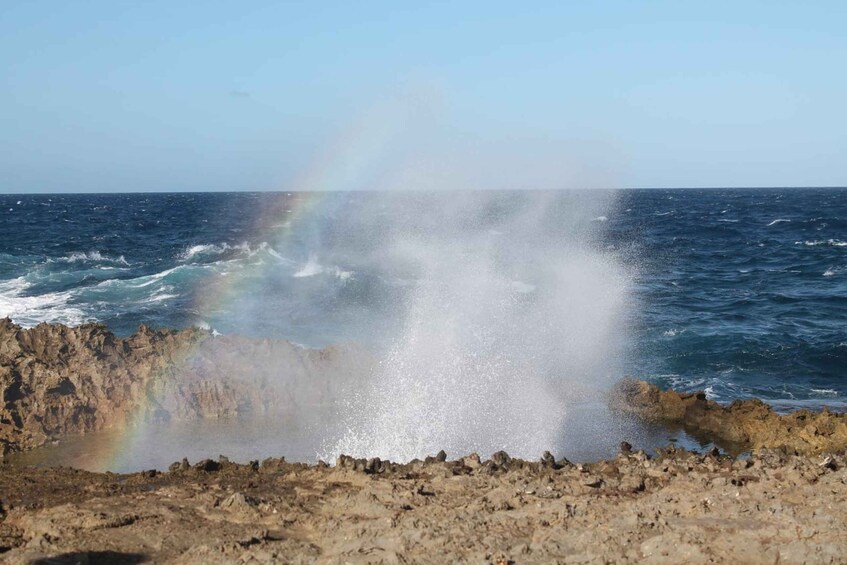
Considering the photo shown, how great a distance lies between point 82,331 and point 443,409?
22.2ft

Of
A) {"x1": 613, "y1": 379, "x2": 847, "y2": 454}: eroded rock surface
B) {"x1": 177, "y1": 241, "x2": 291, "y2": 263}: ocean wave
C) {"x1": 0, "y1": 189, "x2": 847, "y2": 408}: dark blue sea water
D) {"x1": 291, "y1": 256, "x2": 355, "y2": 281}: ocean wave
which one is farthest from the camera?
{"x1": 177, "y1": 241, "x2": 291, "y2": 263}: ocean wave

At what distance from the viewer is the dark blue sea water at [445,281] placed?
781 inches

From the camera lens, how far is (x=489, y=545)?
7.10m

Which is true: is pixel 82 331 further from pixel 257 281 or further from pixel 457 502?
pixel 257 281

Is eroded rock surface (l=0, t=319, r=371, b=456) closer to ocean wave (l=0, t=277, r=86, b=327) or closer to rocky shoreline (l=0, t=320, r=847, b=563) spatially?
rocky shoreline (l=0, t=320, r=847, b=563)

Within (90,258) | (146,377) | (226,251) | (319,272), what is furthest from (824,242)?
(146,377)

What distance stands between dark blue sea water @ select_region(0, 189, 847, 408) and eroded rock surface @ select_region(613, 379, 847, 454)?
2.66 metres

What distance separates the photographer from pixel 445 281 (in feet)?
87.5

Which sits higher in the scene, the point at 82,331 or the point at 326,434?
the point at 82,331

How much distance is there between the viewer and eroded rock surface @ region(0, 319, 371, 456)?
42.5 feet

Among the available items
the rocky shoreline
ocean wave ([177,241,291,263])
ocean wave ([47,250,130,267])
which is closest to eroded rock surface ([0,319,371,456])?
the rocky shoreline

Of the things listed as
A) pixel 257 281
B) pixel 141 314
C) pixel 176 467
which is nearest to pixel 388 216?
pixel 257 281

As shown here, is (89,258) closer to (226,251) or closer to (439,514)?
(226,251)

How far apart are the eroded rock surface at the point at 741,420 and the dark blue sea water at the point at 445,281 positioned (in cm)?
266
